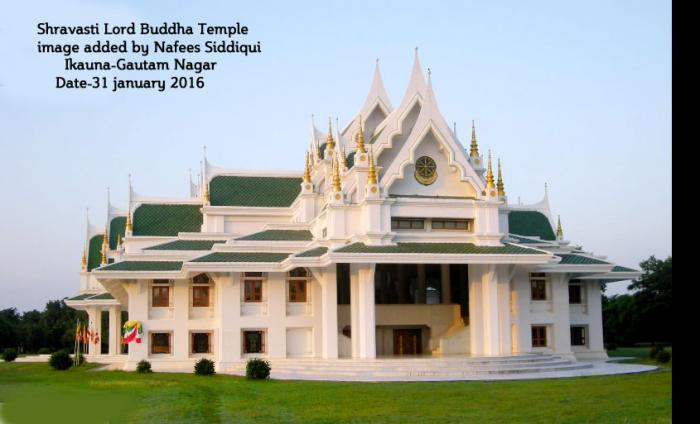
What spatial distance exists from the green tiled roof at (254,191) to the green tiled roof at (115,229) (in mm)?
7757

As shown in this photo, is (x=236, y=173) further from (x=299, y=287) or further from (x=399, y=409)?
(x=399, y=409)

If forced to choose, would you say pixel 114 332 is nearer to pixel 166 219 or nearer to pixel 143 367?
pixel 166 219

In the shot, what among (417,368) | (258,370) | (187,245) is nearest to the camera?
(258,370)

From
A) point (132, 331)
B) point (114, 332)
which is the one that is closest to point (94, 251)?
point (114, 332)

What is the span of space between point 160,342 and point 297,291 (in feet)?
17.9

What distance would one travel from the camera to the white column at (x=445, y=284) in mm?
30828

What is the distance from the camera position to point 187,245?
102 ft

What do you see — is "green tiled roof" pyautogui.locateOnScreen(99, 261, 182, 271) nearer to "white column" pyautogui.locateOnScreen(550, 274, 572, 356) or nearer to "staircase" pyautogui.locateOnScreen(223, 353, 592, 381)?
"staircase" pyautogui.locateOnScreen(223, 353, 592, 381)

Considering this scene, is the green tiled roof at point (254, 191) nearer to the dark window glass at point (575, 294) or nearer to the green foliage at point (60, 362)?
the green foliage at point (60, 362)

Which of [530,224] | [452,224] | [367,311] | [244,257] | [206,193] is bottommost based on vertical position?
[367,311]

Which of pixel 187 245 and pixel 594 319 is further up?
pixel 187 245

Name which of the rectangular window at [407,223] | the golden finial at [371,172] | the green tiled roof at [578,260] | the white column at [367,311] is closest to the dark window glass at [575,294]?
the green tiled roof at [578,260]

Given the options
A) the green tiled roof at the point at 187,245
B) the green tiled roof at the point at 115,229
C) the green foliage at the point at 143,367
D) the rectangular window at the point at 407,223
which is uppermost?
the green tiled roof at the point at 115,229

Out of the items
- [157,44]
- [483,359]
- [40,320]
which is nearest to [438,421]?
[157,44]
